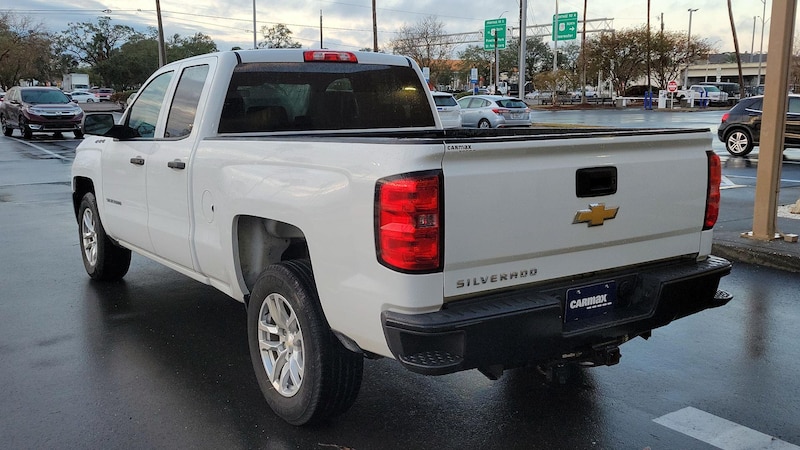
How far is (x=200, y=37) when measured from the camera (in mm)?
86688

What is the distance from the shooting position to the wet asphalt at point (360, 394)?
11.8 feet

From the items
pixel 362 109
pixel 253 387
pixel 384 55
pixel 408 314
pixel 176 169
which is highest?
pixel 384 55

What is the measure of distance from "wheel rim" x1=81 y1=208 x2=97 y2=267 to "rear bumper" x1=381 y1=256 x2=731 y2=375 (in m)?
4.52

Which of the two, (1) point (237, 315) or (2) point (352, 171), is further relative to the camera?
(1) point (237, 315)

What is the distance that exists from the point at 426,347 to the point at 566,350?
2.40 ft

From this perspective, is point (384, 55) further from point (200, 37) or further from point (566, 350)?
point (200, 37)

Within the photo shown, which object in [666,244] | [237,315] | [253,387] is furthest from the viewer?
[237,315]

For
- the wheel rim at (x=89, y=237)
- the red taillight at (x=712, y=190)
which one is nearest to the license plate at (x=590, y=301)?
the red taillight at (x=712, y=190)

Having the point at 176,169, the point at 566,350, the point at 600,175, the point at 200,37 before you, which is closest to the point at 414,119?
the point at 176,169

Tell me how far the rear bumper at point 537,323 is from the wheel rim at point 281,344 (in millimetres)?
820

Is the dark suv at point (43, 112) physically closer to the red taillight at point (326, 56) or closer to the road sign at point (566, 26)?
the red taillight at point (326, 56)

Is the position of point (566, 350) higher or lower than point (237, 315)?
higher

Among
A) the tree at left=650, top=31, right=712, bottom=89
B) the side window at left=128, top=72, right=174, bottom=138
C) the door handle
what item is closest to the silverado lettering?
the door handle

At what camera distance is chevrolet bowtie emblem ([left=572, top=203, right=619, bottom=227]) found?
10.8 feet
